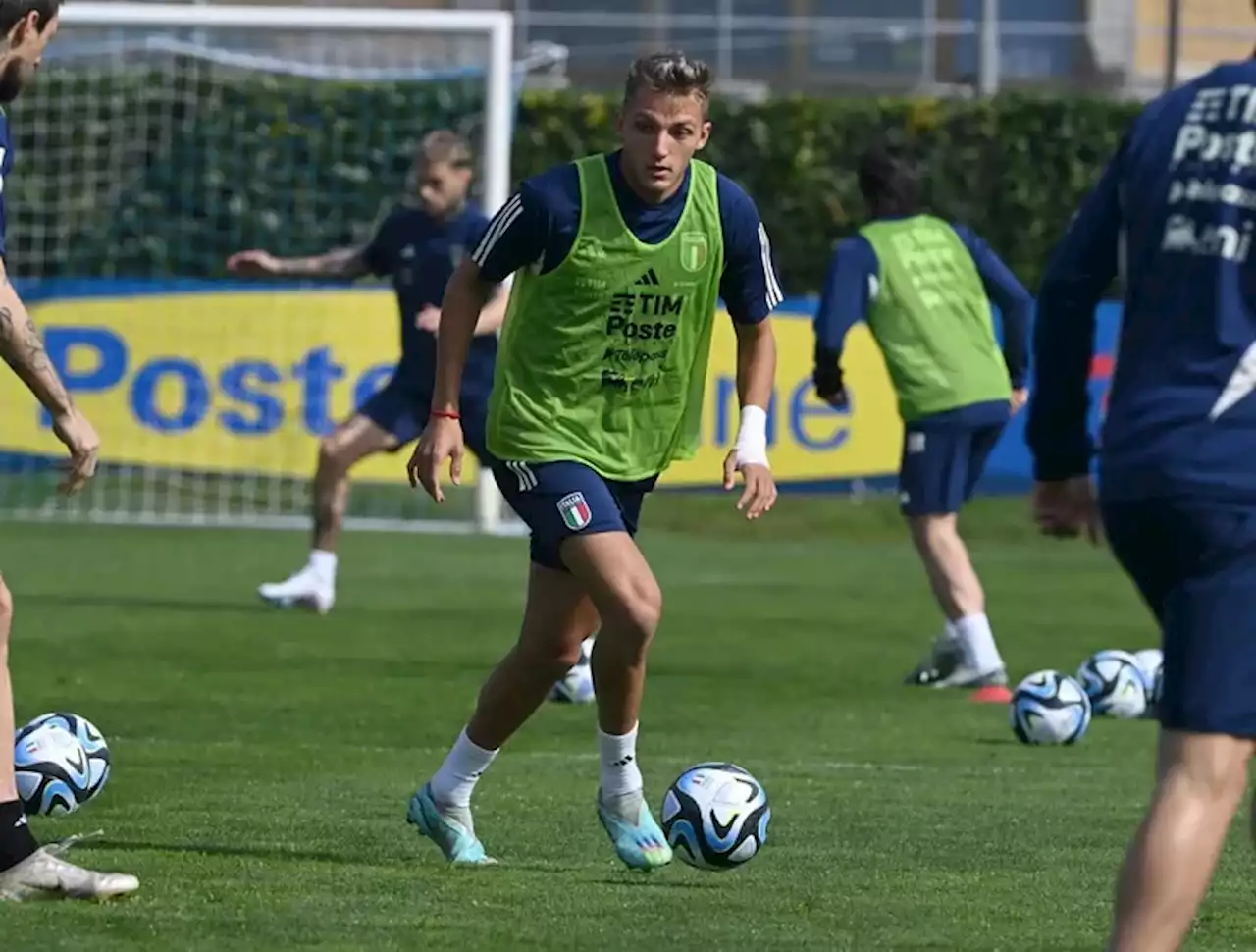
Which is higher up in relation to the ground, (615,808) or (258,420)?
(615,808)

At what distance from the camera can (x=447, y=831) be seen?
24.0 feet

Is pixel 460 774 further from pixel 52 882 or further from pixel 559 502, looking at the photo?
pixel 52 882

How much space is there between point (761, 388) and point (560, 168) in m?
0.82

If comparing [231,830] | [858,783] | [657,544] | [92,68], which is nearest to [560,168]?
[231,830]

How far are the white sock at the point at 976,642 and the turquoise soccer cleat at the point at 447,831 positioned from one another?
526cm

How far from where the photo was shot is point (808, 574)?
738 inches

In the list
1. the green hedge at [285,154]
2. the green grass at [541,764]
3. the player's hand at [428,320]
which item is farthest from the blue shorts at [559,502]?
the green hedge at [285,154]

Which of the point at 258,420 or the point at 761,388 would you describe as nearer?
the point at 761,388

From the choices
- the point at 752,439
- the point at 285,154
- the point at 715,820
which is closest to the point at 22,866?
the point at 715,820

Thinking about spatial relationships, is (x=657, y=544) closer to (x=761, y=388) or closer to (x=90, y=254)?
(x=90, y=254)

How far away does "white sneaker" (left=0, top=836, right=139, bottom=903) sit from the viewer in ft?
20.7

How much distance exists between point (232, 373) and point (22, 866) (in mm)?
15348

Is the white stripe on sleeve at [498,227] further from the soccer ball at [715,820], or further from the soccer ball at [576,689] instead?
the soccer ball at [576,689]

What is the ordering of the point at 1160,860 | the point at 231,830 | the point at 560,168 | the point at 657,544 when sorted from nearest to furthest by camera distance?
the point at 1160,860
the point at 560,168
the point at 231,830
the point at 657,544
